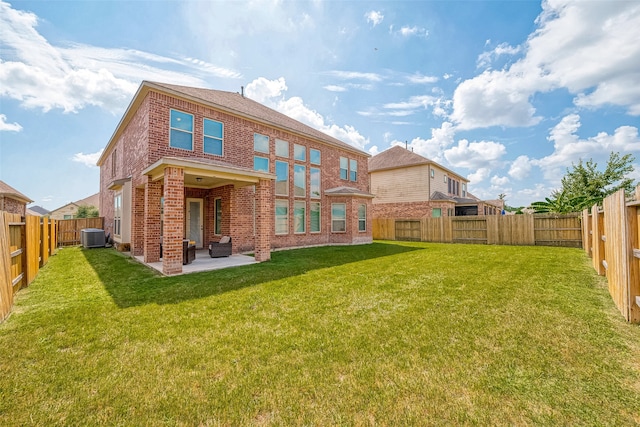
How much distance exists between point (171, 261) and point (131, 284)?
1139 mm

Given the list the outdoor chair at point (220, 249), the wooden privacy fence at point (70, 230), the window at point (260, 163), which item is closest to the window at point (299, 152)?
the window at point (260, 163)

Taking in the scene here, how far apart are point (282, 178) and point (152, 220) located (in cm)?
642

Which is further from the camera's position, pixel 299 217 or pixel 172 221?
pixel 299 217

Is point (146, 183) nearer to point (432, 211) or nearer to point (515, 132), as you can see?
point (432, 211)

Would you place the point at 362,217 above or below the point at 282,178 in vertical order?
below

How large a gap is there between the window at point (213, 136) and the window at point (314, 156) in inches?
214

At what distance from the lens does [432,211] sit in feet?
72.2

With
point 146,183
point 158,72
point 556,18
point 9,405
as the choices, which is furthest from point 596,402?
point 158,72

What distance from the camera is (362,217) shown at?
17.3 metres

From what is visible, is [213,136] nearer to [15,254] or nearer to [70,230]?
[15,254]

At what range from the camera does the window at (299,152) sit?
14295 mm

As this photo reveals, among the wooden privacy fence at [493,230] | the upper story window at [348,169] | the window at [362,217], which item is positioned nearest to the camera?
the wooden privacy fence at [493,230]

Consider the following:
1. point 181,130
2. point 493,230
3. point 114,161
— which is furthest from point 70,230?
point 493,230

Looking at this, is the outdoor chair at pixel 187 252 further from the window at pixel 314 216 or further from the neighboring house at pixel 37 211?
the neighboring house at pixel 37 211
